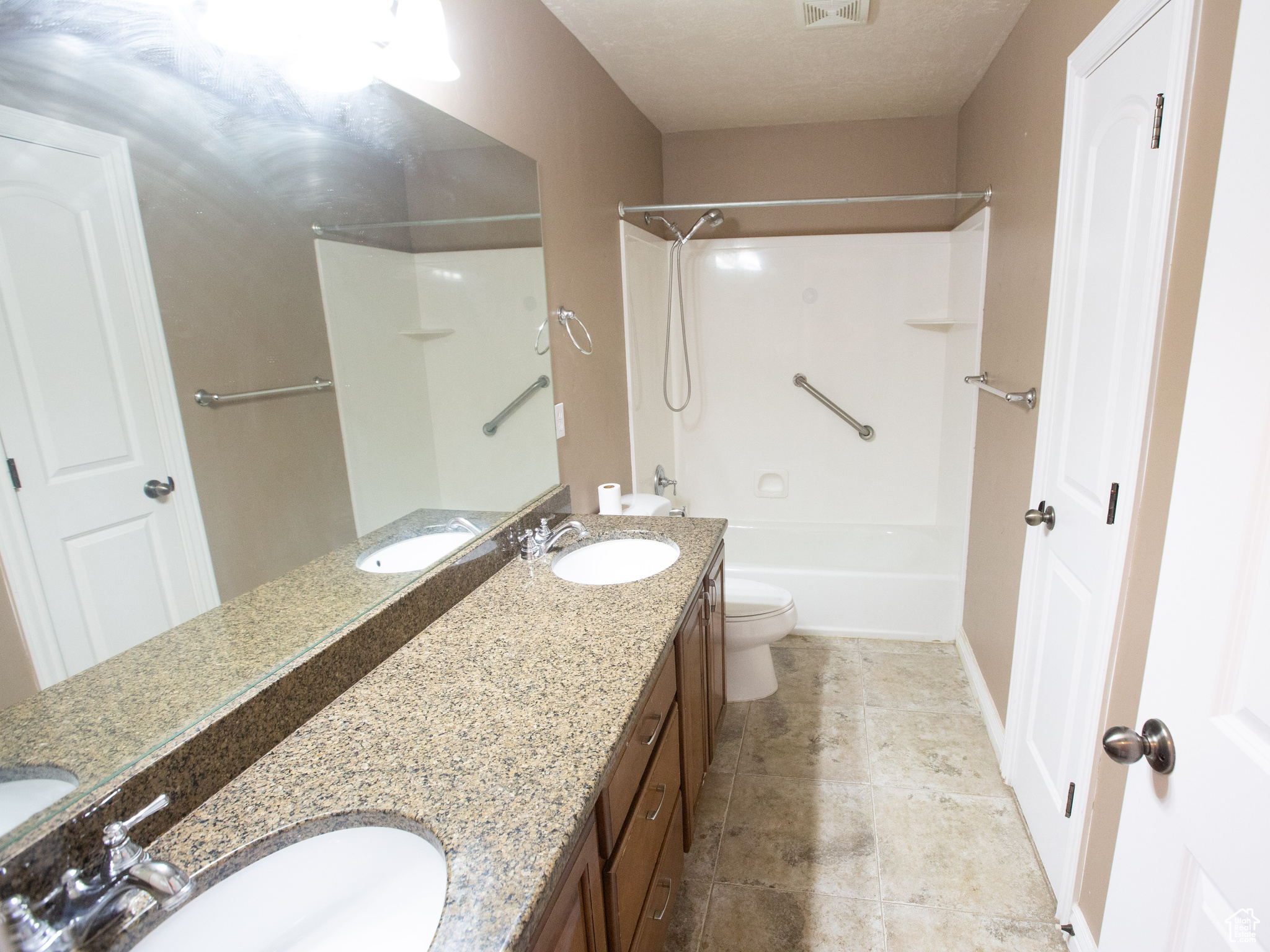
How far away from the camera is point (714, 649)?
1917 millimetres

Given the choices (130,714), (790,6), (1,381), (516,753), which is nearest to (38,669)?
(130,714)

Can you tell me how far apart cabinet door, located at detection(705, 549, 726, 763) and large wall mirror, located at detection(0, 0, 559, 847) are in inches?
30.7

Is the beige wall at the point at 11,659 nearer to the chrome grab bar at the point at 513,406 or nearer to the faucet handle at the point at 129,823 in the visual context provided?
the faucet handle at the point at 129,823

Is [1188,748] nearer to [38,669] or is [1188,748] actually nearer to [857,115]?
[38,669]

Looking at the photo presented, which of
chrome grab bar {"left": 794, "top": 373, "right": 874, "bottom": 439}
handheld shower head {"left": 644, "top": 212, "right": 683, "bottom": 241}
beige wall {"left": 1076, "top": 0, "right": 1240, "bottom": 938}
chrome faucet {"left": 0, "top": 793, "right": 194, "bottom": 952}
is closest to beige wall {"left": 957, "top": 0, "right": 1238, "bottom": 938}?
beige wall {"left": 1076, "top": 0, "right": 1240, "bottom": 938}

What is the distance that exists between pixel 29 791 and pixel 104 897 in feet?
0.45

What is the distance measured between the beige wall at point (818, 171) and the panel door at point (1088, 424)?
1712 millimetres

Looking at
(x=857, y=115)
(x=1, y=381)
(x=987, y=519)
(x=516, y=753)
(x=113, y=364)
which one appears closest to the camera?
(x=1, y=381)

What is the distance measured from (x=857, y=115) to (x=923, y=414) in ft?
4.86

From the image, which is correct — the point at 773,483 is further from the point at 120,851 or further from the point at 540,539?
the point at 120,851

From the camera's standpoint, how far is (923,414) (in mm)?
3363

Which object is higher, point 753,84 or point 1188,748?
point 753,84

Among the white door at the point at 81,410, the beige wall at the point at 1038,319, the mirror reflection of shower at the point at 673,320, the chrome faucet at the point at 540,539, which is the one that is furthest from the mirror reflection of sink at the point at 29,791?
the mirror reflection of shower at the point at 673,320

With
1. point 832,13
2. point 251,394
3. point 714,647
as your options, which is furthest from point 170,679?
point 832,13
